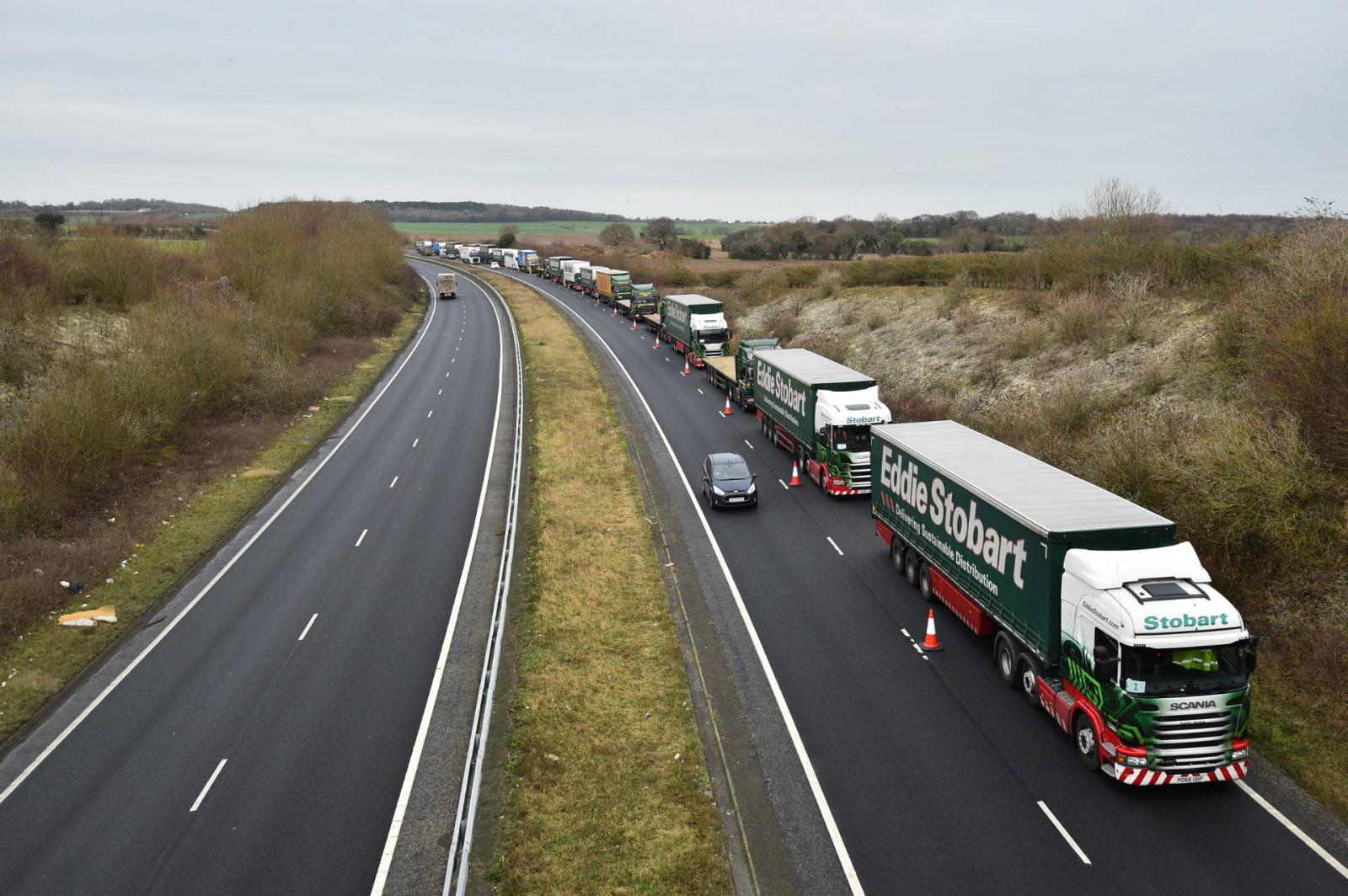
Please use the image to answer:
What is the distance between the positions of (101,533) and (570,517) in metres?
14.7

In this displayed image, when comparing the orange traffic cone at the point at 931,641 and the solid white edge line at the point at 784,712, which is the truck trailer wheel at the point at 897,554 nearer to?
the orange traffic cone at the point at 931,641

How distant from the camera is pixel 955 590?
20.5 meters

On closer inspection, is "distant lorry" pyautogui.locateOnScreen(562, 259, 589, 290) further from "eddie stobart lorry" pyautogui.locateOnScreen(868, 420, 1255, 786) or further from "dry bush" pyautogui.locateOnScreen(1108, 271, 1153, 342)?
"eddie stobart lorry" pyautogui.locateOnScreen(868, 420, 1255, 786)

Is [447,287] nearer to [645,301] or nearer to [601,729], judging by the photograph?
[645,301]

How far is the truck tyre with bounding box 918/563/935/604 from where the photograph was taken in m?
22.3

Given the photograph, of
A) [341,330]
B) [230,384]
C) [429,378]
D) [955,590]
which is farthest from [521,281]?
[955,590]

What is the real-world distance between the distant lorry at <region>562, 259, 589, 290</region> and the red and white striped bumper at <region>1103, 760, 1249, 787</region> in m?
98.4

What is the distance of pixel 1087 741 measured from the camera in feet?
50.2

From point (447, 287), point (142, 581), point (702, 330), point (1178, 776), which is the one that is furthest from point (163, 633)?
point (447, 287)

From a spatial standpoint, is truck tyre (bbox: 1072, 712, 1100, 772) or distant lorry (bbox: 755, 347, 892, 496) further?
distant lorry (bbox: 755, 347, 892, 496)

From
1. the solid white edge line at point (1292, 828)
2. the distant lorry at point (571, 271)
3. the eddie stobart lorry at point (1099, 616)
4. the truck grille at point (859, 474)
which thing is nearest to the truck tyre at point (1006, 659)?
the eddie stobart lorry at point (1099, 616)

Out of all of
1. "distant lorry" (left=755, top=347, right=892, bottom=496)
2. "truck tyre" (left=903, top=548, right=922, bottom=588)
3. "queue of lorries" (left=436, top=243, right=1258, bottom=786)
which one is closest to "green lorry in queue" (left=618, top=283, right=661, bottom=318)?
"distant lorry" (left=755, top=347, right=892, bottom=496)

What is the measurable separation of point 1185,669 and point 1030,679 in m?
3.69

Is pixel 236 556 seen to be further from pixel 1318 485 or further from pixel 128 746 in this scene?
pixel 1318 485
